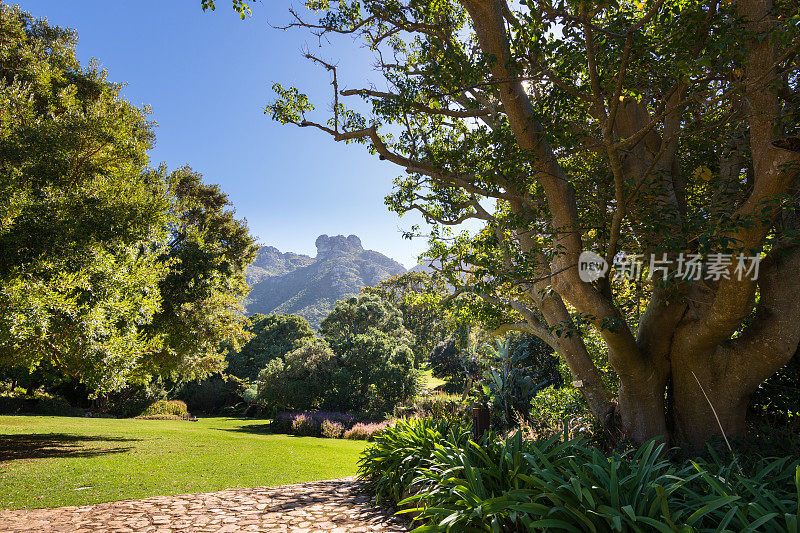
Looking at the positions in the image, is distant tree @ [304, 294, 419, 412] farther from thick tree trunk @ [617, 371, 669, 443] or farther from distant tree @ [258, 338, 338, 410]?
thick tree trunk @ [617, 371, 669, 443]

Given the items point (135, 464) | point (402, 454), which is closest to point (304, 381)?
point (135, 464)

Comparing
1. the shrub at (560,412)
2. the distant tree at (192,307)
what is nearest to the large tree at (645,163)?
the shrub at (560,412)

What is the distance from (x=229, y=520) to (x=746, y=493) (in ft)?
16.7

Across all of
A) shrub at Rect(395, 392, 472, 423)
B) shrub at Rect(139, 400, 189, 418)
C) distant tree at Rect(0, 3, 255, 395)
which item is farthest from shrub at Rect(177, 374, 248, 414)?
distant tree at Rect(0, 3, 255, 395)

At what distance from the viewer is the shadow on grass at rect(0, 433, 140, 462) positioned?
28.6 ft

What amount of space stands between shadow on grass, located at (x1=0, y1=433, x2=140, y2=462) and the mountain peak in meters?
168

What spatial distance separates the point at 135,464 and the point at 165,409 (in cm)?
1799

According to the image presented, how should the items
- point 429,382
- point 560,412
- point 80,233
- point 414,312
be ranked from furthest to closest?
point 429,382 < point 414,312 < point 80,233 < point 560,412

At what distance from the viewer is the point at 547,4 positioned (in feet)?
14.1

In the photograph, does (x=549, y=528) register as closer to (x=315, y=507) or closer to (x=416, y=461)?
(x=416, y=461)

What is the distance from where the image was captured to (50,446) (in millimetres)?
9992

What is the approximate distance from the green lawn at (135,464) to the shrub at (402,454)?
6.62 feet

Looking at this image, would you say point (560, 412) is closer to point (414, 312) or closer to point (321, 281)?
point (414, 312)

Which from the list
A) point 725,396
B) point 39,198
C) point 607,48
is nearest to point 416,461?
point 725,396
